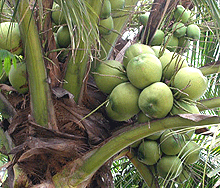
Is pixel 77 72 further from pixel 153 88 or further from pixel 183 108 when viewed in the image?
pixel 183 108

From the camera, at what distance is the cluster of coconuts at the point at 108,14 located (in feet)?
5.10

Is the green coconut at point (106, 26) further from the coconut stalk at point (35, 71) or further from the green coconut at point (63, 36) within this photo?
the coconut stalk at point (35, 71)

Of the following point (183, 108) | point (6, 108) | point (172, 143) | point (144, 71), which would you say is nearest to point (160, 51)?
point (144, 71)

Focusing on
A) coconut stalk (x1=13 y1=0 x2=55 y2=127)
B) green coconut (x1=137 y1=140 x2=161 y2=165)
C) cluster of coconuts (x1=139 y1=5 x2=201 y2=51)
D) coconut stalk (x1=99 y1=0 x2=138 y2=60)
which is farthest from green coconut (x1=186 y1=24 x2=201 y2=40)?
coconut stalk (x1=13 y1=0 x2=55 y2=127)

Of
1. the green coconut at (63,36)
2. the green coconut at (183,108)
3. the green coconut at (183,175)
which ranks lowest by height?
the green coconut at (183,175)

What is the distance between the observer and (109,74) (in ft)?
5.20

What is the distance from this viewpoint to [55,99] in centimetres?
157

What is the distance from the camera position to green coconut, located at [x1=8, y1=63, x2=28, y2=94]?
63.1 inches

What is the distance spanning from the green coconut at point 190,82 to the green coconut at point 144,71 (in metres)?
0.09

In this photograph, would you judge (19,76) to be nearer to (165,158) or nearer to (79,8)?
(79,8)

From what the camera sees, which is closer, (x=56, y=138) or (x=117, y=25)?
(x=56, y=138)

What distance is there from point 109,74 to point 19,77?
17.9 inches

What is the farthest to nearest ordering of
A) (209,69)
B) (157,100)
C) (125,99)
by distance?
(209,69) < (125,99) < (157,100)

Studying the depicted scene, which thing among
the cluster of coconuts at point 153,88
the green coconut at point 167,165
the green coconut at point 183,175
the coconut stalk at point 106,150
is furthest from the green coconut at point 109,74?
the green coconut at point 183,175
